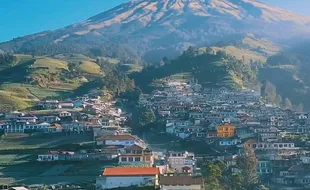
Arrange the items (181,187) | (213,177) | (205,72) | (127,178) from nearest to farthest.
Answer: (181,187) < (127,178) < (213,177) < (205,72)

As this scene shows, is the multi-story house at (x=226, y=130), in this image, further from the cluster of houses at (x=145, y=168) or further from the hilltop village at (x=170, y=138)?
the cluster of houses at (x=145, y=168)

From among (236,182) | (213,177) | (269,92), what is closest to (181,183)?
(213,177)

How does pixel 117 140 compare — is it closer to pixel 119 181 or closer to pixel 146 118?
pixel 119 181

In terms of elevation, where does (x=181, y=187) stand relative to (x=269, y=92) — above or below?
below

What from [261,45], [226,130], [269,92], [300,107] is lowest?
[226,130]

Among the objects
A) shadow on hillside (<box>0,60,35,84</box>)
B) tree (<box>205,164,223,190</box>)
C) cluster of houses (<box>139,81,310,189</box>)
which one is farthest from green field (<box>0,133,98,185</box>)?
shadow on hillside (<box>0,60,35,84</box>)

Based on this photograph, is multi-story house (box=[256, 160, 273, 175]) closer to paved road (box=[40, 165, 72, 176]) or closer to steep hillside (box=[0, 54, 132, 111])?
paved road (box=[40, 165, 72, 176])

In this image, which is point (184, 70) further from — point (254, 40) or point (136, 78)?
point (254, 40)
